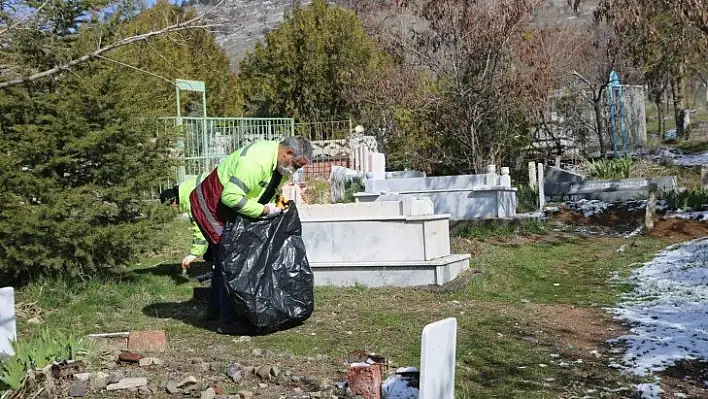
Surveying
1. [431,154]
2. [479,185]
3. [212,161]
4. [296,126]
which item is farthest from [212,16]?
[296,126]

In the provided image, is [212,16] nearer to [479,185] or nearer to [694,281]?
[694,281]

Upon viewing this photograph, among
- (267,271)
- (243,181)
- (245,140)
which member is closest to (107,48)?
(243,181)

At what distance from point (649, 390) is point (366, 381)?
1843 mm

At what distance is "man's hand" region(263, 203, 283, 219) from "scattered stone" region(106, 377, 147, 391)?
7.27 ft

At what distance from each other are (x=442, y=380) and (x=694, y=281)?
18.0 feet

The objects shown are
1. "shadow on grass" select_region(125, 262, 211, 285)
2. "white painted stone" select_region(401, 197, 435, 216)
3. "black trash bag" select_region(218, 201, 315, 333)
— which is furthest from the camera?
"shadow on grass" select_region(125, 262, 211, 285)

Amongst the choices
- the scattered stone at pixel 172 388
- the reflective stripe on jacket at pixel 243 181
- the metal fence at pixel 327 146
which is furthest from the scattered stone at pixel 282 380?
the metal fence at pixel 327 146

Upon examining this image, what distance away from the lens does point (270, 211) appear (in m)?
6.61

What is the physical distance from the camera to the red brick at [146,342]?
570cm

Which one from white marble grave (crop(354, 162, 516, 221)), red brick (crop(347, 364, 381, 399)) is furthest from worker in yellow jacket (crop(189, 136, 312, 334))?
white marble grave (crop(354, 162, 516, 221))

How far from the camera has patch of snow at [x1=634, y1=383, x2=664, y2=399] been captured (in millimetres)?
4855

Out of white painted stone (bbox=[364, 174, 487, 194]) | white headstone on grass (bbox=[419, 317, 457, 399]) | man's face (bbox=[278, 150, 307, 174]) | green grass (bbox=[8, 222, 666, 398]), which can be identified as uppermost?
man's face (bbox=[278, 150, 307, 174])

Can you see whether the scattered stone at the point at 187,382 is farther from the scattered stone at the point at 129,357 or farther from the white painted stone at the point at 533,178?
the white painted stone at the point at 533,178

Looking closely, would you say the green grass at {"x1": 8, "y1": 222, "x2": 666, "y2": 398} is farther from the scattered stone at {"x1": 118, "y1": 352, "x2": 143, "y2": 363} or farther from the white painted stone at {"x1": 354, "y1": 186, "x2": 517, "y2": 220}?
the white painted stone at {"x1": 354, "y1": 186, "x2": 517, "y2": 220}
